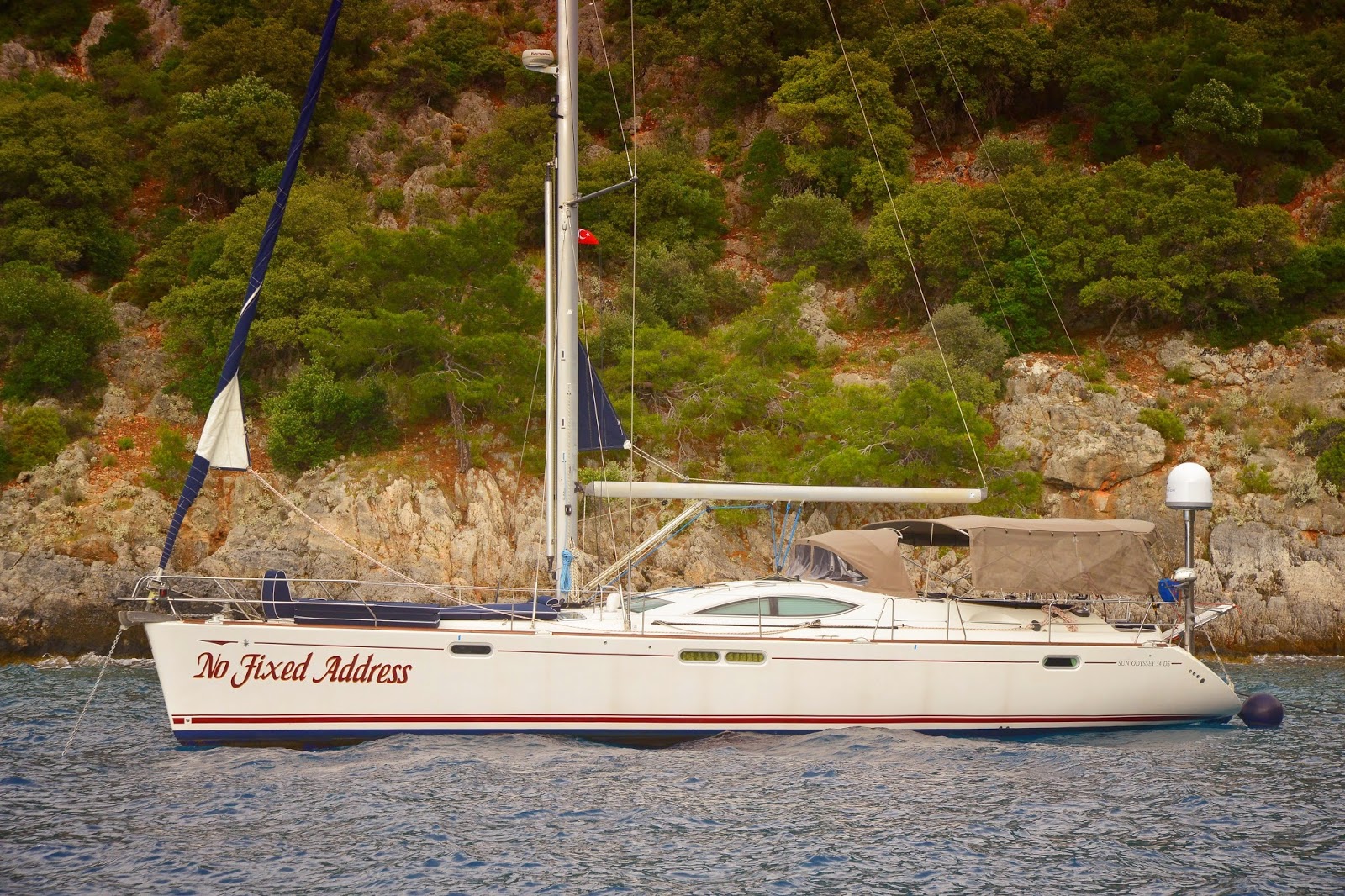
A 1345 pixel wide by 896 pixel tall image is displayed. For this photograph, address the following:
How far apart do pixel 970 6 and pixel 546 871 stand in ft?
134

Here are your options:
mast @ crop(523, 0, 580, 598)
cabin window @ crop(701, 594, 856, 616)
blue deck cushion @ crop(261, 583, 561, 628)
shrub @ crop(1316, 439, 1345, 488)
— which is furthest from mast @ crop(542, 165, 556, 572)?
shrub @ crop(1316, 439, 1345, 488)

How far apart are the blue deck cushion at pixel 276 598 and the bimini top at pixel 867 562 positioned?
7.38 meters

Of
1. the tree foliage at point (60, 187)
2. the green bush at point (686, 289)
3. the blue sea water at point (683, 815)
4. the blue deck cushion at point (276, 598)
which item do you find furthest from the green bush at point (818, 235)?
the blue deck cushion at point (276, 598)

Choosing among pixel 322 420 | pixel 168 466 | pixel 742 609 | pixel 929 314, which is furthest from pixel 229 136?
pixel 742 609

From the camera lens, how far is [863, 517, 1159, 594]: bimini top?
590 inches

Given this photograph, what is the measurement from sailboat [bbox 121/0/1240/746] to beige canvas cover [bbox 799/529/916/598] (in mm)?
27

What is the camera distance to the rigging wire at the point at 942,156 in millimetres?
32188

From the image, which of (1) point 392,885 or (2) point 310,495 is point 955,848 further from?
(2) point 310,495

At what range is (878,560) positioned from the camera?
15492mm

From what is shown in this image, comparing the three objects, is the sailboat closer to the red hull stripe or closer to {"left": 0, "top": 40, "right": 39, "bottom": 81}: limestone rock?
the red hull stripe

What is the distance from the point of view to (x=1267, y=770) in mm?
13359

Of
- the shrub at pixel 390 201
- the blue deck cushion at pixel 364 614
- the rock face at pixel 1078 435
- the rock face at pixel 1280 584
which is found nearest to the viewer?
the blue deck cushion at pixel 364 614

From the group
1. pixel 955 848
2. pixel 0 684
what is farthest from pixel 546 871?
pixel 0 684

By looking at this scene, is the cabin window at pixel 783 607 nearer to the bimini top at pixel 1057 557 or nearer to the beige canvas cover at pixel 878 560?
the beige canvas cover at pixel 878 560
